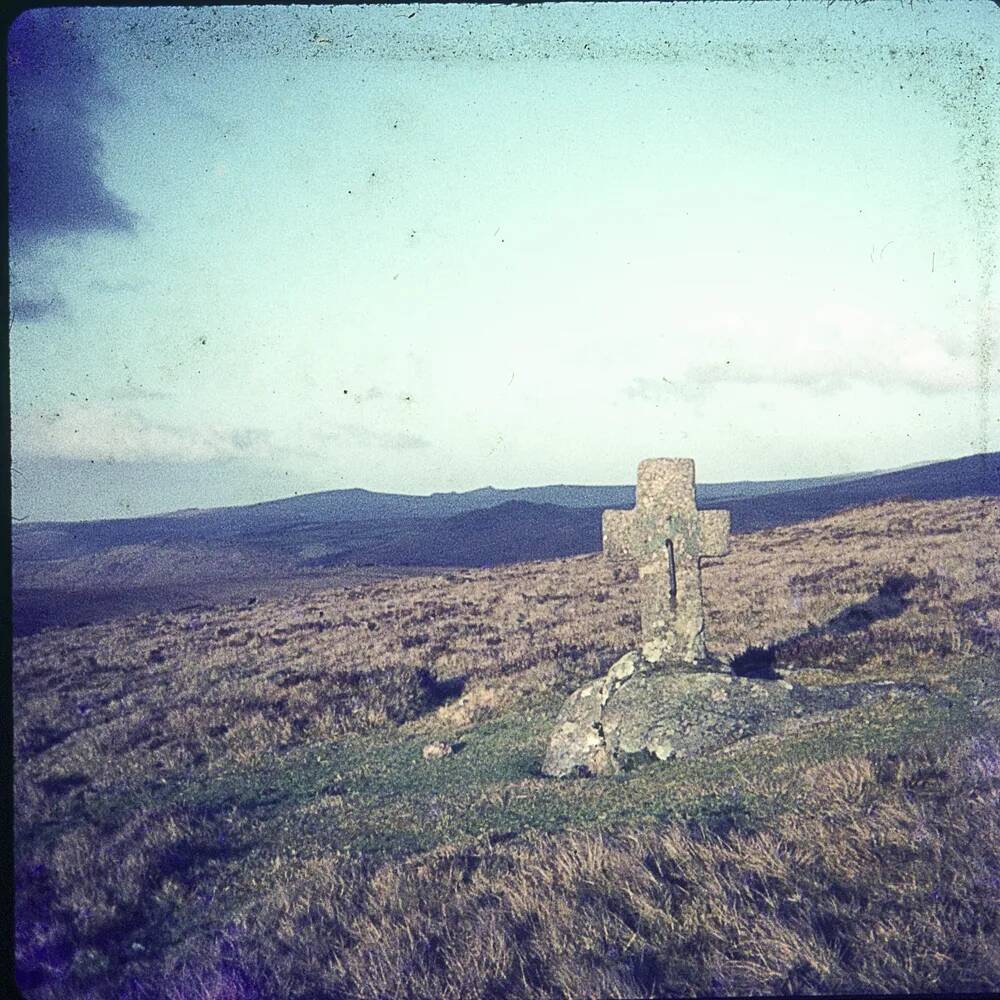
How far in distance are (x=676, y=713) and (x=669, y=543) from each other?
242 cm

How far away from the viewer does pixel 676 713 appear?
8078mm

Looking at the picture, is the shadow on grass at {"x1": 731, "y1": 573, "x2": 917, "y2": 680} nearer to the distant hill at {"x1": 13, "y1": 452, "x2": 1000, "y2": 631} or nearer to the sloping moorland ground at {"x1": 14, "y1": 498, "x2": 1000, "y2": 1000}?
the sloping moorland ground at {"x1": 14, "y1": 498, "x2": 1000, "y2": 1000}

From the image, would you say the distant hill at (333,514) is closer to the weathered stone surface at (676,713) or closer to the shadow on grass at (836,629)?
the shadow on grass at (836,629)

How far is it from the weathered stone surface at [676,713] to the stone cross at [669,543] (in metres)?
0.72

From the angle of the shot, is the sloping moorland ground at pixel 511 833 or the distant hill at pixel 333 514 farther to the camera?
the distant hill at pixel 333 514

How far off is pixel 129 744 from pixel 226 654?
7.93 m

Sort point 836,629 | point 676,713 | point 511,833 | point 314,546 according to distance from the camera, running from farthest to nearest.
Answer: point 314,546, point 836,629, point 676,713, point 511,833

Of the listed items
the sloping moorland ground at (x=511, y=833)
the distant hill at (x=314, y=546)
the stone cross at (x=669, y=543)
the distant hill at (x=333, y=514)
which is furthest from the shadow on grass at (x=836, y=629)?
the distant hill at (x=314, y=546)

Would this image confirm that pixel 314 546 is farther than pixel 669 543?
Yes

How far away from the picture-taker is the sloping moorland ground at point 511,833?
355 cm

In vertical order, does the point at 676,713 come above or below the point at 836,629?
below

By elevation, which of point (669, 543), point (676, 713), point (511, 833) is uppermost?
point (669, 543)

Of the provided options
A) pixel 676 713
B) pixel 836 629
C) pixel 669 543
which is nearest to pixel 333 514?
pixel 836 629

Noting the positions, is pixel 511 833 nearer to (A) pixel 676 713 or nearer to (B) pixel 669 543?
(A) pixel 676 713
